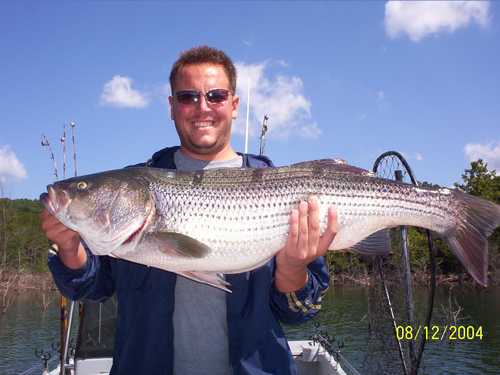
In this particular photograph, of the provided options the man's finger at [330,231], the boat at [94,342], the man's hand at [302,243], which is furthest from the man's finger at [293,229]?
the boat at [94,342]

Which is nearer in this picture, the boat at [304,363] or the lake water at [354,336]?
the boat at [304,363]

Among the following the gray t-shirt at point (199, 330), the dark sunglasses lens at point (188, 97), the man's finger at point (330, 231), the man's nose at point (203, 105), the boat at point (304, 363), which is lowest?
the boat at point (304, 363)

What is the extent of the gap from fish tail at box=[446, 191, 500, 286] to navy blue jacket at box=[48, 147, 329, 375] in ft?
3.91

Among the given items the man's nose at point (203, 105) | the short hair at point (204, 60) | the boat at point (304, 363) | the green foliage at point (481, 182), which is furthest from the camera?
the green foliage at point (481, 182)

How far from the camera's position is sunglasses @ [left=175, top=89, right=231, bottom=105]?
423 centimetres

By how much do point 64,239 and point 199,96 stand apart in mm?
1736

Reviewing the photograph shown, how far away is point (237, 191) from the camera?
12.7 ft

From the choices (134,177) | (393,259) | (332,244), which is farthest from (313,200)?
(393,259)

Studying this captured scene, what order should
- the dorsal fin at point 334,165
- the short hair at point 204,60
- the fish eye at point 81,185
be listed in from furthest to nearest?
the short hair at point 204,60
the dorsal fin at point 334,165
the fish eye at point 81,185

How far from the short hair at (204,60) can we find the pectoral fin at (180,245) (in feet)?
5.32

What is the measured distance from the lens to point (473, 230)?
388 cm

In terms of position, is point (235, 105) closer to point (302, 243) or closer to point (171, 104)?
point (171, 104)

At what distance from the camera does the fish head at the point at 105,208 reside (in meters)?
3.73

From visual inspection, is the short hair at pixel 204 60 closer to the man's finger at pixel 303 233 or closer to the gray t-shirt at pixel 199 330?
the man's finger at pixel 303 233
